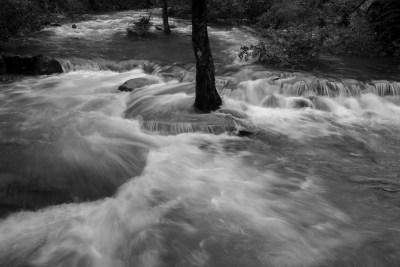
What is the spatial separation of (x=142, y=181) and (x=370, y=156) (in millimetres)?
5020

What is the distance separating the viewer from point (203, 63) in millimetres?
8516

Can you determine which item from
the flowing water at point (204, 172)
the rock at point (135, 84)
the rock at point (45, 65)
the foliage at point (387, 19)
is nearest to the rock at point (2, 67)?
the rock at point (45, 65)

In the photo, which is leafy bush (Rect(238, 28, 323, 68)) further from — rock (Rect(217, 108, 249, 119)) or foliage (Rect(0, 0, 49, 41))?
foliage (Rect(0, 0, 49, 41))

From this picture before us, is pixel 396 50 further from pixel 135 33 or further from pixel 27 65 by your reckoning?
pixel 27 65

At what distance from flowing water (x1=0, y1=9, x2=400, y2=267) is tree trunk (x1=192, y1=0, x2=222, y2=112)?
366 mm

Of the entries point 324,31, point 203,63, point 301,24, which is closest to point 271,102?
point 203,63

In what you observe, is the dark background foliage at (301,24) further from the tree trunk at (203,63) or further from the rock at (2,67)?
the tree trunk at (203,63)

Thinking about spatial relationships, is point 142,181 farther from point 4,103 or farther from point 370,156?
point 4,103

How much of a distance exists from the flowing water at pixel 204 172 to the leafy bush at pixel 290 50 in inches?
52.3

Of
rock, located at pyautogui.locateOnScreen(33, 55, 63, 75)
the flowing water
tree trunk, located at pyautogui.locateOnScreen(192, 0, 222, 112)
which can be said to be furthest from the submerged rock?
tree trunk, located at pyautogui.locateOnScreen(192, 0, 222, 112)

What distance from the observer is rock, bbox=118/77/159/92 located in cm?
1151

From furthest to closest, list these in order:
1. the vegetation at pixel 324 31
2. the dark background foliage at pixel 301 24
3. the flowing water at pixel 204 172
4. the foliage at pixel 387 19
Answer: the foliage at pixel 387 19
the dark background foliage at pixel 301 24
the vegetation at pixel 324 31
the flowing water at pixel 204 172

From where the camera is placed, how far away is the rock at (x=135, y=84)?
37.8ft

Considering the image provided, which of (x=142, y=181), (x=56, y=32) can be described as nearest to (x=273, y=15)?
(x=56, y=32)
